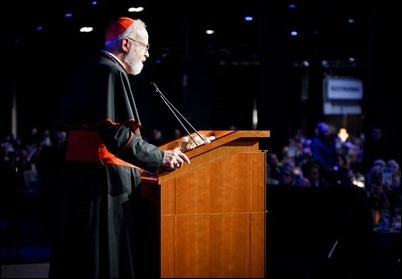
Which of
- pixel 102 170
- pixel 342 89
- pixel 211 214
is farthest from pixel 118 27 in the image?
pixel 342 89

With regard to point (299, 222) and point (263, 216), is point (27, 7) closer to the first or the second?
point (299, 222)

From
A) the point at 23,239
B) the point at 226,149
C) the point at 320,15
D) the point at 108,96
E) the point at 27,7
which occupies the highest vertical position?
the point at 320,15

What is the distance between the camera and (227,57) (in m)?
34.0

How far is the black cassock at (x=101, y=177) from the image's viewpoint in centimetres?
379

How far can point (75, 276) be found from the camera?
3.86 metres

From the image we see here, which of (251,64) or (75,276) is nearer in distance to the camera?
(75,276)

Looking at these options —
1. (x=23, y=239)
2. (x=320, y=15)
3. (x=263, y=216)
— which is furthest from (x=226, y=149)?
(x=320, y=15)

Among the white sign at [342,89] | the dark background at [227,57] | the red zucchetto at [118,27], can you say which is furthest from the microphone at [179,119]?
the white sign at [342,89]

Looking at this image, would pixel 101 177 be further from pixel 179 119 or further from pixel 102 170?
pixel 179 119

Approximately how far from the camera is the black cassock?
3791 mm

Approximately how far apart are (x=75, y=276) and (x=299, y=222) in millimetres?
3454

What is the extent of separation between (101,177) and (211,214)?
572mm

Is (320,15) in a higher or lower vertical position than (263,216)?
higher

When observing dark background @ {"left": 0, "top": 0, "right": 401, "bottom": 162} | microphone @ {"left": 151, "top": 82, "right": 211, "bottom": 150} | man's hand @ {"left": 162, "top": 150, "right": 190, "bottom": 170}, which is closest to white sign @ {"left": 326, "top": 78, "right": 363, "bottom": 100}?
dark background @ {"left": 0, "top": 0, "right": 401, "bottom": 162}
